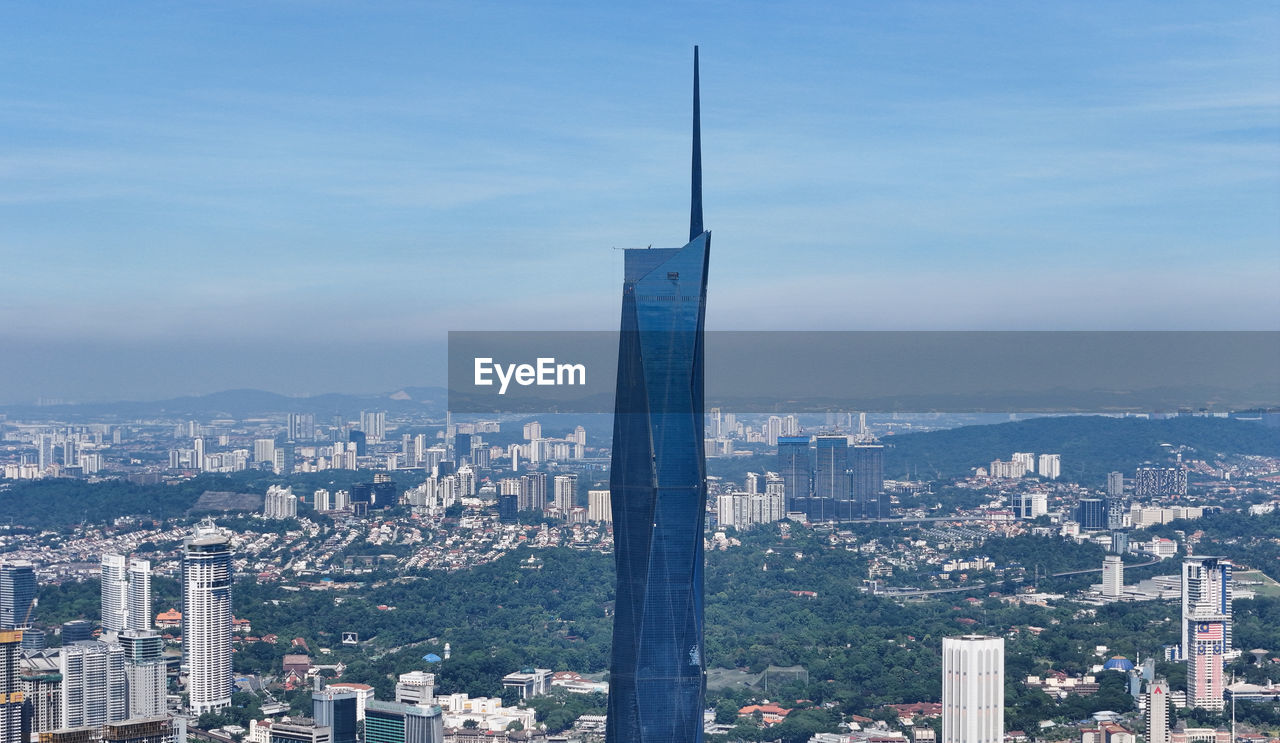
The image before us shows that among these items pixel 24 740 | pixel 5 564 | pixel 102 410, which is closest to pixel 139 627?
pixel 5 564

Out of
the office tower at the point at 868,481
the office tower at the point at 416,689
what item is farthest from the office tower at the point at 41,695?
the office tower at the point at 868,481

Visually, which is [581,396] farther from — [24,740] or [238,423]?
[238,423]

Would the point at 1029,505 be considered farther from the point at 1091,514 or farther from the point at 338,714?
the point at 338,714

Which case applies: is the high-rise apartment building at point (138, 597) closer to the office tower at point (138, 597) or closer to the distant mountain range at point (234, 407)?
the office tower at point (138, 597)

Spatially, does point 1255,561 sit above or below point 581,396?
below

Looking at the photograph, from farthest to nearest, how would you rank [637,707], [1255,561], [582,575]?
[1255,561] < [582,575] < [637,707]

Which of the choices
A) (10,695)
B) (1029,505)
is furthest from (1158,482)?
(10,695)

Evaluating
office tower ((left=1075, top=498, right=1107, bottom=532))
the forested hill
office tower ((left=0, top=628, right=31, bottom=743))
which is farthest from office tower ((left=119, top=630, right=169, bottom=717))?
office tower ((left=1075, top=498, right=1107, bottom=532))
